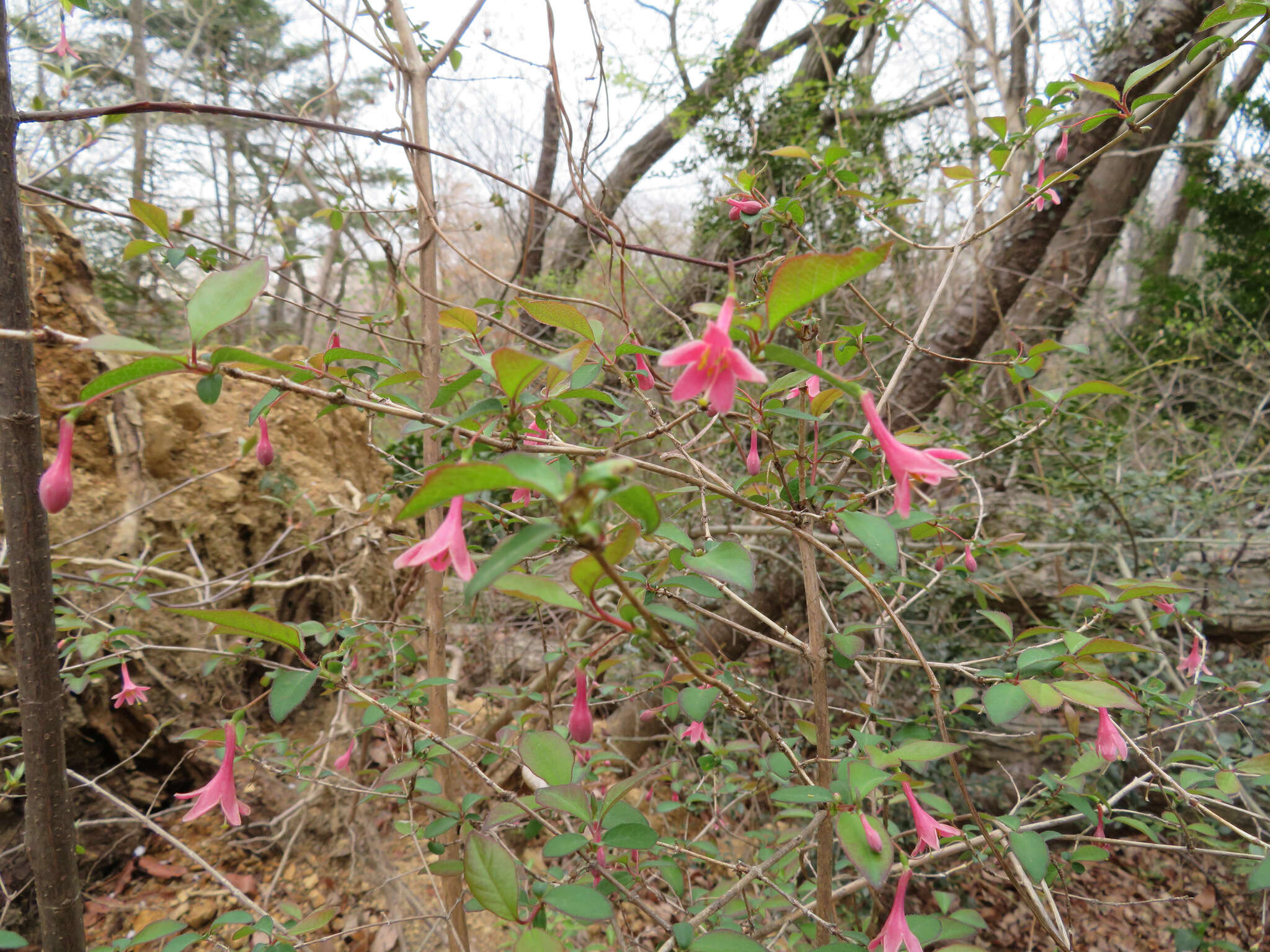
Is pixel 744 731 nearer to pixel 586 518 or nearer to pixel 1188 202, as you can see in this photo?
pixel 586 518

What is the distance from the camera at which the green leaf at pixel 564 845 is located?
57cm

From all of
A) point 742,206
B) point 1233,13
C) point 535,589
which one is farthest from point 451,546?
point 1233,13

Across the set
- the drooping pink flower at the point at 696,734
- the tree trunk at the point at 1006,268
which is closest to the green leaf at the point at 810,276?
the drooping pink flower at the point at 696,734

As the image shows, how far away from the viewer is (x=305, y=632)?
2.54 feet

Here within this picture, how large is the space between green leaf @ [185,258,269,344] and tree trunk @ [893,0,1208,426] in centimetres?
216

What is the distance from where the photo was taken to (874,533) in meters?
0.52

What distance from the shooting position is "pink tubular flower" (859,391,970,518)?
489 millimetres

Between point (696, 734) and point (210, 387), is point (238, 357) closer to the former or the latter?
point (210, 387)

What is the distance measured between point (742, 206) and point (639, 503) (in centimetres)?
64

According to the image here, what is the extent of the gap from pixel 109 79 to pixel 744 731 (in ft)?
18.4

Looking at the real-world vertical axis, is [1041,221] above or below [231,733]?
above

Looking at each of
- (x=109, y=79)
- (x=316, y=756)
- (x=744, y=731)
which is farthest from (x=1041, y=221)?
(x=109, y=79)

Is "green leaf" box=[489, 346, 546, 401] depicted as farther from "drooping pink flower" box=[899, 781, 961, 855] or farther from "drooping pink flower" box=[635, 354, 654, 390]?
"drooping pink flower" box=[899, 781, 961, 855]

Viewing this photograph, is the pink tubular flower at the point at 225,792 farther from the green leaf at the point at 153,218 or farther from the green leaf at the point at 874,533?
the green leaf at the point at 874,533
